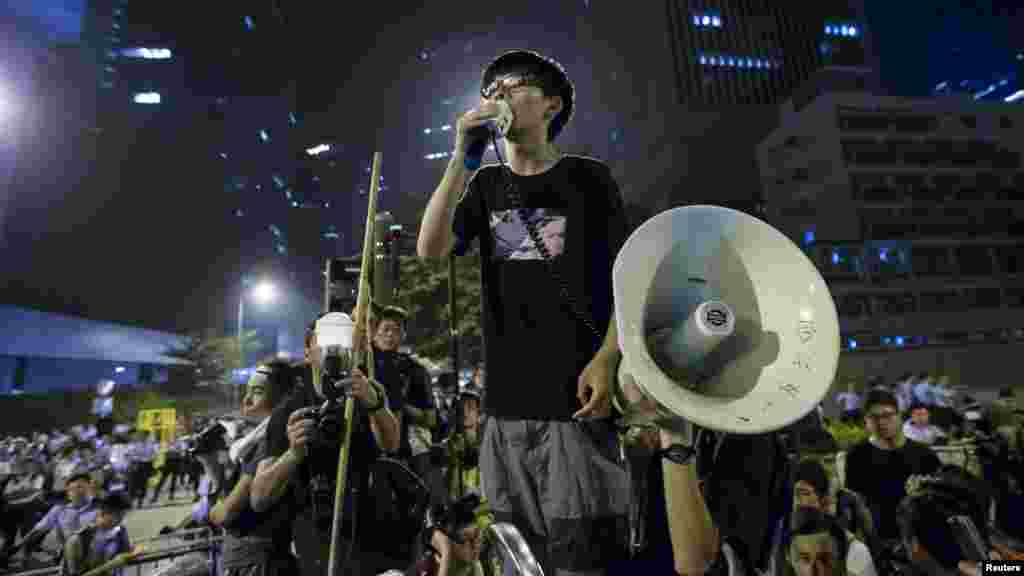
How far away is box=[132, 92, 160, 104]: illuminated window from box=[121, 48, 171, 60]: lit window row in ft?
15.2

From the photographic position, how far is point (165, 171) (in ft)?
118

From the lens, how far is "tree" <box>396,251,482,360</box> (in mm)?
20125

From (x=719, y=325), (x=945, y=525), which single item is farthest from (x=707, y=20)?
(x=719, y=325)

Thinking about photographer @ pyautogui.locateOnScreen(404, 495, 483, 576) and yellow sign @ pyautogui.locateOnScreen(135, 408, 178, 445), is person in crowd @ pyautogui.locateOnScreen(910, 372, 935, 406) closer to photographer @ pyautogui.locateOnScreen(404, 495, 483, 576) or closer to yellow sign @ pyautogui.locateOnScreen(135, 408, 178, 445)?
photographer @ pyautogui.locateOnScreen(404, 495, 483, 576)

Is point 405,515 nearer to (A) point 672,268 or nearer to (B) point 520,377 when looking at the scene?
(B) point 520,377

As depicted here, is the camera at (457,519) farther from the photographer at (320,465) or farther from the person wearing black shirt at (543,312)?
the person wearing black shirt at (543,312)

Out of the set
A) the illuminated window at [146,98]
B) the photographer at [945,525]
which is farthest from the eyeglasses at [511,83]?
the illuminated window at [146,98]

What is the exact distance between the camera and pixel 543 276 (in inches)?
63.6

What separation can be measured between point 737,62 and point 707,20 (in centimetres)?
547

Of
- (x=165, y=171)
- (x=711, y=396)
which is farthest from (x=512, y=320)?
(x=165, y=171)

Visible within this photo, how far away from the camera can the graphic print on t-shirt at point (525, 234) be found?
1638 millimetres

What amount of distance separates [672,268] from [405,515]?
1960mm

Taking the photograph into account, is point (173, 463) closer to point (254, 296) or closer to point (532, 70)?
point (532, 70)

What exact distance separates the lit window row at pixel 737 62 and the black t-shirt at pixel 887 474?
54.2m
